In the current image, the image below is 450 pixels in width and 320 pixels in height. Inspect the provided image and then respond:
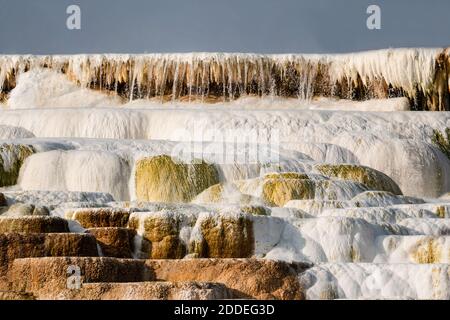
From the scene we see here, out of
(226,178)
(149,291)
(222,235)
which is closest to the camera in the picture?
(149,291)

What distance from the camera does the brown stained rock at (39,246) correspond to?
11531mm

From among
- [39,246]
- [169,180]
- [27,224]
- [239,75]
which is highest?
[239,75]

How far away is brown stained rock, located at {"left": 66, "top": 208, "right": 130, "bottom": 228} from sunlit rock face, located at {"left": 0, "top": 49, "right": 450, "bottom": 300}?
0.01m

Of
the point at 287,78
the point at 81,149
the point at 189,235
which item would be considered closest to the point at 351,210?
the point at 189,235

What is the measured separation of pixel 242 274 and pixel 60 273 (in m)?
1.72

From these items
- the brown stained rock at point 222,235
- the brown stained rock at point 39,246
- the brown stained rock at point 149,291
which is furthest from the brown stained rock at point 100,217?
the brown stained rock at point 149,291

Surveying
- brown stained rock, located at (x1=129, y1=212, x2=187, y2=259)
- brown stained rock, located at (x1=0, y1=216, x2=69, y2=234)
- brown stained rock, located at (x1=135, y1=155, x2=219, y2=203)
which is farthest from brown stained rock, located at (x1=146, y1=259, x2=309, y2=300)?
brown stained rock, located at (x1=135, y1=155, x2=219, y2=203)

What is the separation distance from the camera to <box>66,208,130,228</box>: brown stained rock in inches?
529

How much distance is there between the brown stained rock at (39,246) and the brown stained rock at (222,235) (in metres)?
1.64

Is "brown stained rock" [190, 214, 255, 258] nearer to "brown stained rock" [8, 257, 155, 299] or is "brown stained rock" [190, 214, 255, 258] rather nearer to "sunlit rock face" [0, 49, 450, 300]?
"sunlit rock face" [0, 49, 450, 300]

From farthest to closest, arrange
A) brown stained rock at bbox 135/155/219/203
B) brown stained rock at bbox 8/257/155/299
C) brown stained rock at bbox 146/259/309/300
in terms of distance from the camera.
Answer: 1. brown stained rock at bbox 135/155/219/203
2. brown stained rock at bbox 146/259/309/300
3. brown stained rock at bbox 8/257/155/299

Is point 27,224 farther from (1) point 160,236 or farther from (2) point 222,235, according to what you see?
(2) point 222,235

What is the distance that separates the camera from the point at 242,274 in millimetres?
11398

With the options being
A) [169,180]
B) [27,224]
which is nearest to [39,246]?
[27,224]
